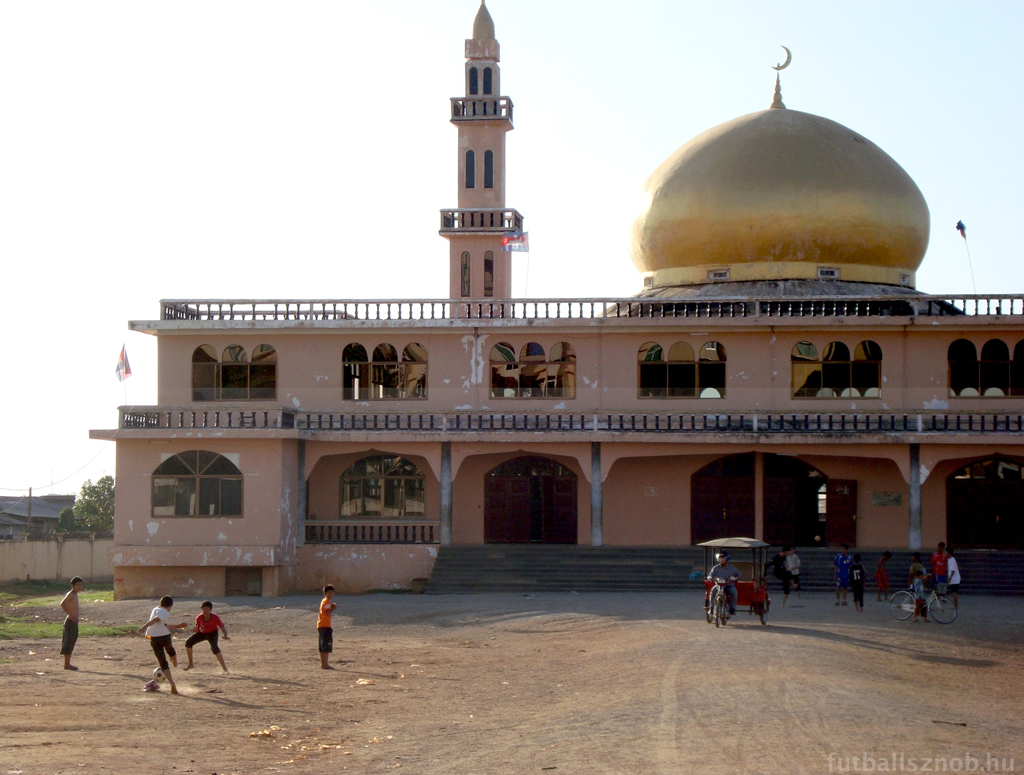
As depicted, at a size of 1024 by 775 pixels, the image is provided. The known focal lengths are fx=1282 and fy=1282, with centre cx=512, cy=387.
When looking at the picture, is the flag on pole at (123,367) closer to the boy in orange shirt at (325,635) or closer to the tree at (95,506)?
the boy in orange shirt at (325,635)

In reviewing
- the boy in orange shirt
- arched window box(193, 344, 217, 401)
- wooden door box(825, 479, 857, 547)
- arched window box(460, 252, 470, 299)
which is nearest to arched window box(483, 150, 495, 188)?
arched window box(460, 252, 470, 299)

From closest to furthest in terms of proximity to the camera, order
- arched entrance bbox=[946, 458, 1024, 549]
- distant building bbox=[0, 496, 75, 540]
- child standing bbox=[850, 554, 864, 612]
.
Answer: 1. child standing bbox=[850, 554, 864, 612]
2. arched entrance bbox=[946, 458, 1024, 549]
3. distant building bbox=[0, 496, 75, 540]

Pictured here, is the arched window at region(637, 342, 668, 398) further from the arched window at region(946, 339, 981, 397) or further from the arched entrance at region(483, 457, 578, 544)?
the arched window at region(946, 339, 981, 397)

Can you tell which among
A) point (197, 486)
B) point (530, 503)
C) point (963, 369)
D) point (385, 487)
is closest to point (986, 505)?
point (963, 369)

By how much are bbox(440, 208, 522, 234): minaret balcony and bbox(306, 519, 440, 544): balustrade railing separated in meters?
10.0

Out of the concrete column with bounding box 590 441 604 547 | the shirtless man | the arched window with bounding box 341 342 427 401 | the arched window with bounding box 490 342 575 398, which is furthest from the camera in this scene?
the arched window with bounding box 341 342 427 401

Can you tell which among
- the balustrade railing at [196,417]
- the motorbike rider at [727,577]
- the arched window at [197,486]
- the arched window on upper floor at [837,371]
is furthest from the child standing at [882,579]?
the arched window at [197,486]

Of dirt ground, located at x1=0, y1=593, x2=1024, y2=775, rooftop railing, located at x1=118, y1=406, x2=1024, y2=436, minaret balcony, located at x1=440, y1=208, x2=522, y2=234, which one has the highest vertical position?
minaret balcony, located at x1=440, y1=208, x2=522, y2=234

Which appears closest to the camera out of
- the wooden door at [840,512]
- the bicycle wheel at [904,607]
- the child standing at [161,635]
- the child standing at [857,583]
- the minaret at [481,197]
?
the child standing at [161,635]

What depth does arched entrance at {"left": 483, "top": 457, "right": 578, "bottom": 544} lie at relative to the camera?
110ft

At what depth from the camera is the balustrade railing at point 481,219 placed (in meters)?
38.2

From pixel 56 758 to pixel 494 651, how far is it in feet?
30.6

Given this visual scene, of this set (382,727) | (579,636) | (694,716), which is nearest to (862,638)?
(579,636)

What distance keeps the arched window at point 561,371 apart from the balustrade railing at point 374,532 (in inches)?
178
